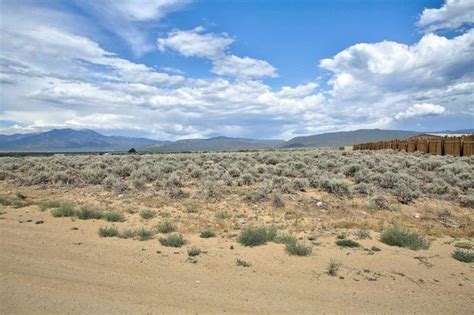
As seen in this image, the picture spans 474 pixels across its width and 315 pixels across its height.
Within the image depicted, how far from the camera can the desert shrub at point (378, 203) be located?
14.4 meters

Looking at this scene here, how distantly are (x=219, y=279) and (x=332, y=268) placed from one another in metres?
2.33

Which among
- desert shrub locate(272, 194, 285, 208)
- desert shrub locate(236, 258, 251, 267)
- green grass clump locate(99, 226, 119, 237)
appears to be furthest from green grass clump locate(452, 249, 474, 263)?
green grass clump locate(99, 226, 119, 237)

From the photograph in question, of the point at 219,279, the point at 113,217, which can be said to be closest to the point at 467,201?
the point at 219,279

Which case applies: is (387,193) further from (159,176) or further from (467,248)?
(159,176)

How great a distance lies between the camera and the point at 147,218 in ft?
42.0

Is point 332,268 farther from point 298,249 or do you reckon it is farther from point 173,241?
point 173,241

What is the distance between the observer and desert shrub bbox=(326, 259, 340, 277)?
7.67 meters

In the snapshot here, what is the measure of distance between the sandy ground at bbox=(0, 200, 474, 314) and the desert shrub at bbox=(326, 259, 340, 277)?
13 cm

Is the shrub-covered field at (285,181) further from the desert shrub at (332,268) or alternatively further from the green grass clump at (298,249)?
the desert shrub at (332,268)

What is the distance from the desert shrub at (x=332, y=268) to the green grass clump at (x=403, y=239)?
232cm

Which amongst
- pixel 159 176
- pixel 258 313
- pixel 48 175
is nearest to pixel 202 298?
pixel 258 313

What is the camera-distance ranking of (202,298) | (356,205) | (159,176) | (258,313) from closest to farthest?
(258,313) < (202,298) < (356,205) < (159,176)

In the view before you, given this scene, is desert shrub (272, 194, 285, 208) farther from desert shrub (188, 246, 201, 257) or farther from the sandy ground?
desert shrub (188, 246, 201, 257)

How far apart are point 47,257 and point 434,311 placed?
761 cm
